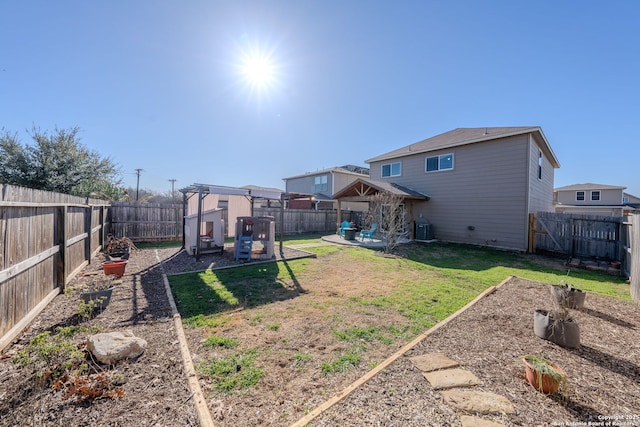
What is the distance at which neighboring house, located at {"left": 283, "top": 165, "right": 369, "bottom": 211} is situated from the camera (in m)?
23.6

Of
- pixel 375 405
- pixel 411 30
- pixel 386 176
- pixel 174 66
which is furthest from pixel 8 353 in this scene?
pixel 386 176

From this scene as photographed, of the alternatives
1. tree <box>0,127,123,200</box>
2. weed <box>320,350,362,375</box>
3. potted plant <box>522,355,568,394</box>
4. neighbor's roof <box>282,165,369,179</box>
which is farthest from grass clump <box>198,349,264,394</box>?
neighbor's roof <box>282,165,369,179</box>

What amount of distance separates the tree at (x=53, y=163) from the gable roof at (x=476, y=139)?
643 inches

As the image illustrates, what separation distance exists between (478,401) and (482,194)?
11.9 metres

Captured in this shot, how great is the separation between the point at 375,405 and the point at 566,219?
1179 cm

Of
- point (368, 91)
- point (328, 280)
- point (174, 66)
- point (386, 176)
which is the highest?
point (368, 91)

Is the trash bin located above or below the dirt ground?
above

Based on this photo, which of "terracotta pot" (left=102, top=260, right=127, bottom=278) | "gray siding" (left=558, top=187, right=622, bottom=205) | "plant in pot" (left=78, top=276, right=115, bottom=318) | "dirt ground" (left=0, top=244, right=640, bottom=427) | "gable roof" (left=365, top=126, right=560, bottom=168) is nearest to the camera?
"dirt ground" (left=0, top=244, right=640, bottom=427)

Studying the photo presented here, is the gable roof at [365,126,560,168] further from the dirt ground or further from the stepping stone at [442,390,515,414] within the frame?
the stepping stone at [442,390,515,414]

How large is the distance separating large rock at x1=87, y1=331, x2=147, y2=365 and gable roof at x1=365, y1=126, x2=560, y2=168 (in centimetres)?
1398

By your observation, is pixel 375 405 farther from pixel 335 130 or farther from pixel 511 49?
pixel 335 130

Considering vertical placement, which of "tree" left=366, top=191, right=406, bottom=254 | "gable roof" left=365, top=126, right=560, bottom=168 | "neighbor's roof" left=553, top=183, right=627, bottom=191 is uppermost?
"gable roof" left=365, top=126, right=560, bottom=168

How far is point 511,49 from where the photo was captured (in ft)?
27.7

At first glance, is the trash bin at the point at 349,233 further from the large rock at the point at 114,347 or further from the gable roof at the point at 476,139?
the large rock at the point at 114,347
